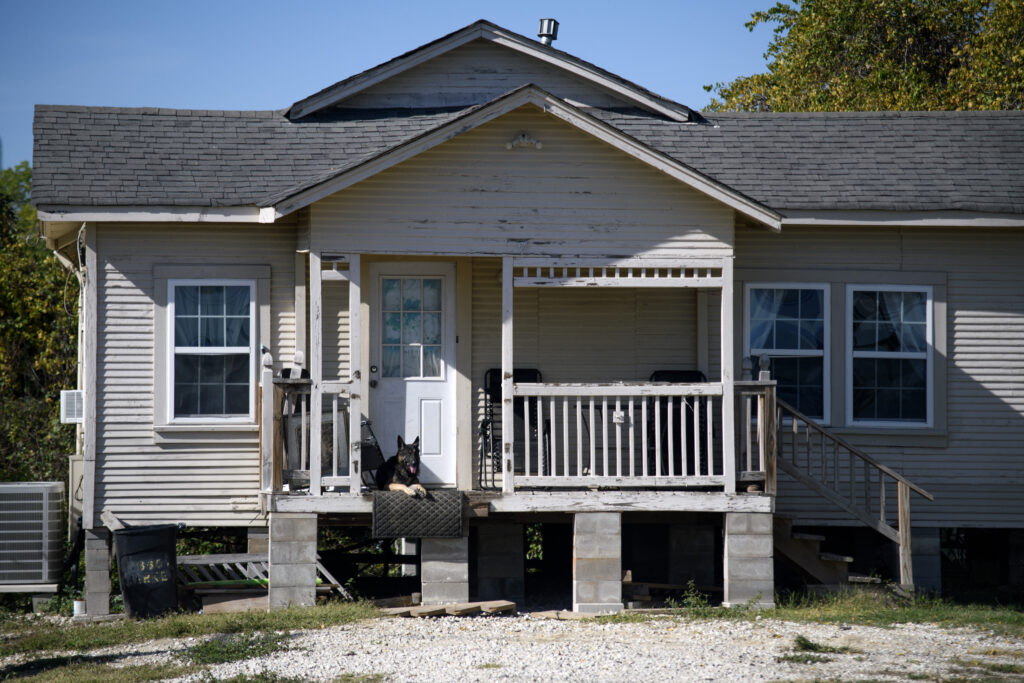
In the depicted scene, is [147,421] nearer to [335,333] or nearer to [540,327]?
[335,333]

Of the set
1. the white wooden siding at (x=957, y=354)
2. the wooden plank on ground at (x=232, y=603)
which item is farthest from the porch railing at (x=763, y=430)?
the wooden plank on ground at (x=232, y=603)

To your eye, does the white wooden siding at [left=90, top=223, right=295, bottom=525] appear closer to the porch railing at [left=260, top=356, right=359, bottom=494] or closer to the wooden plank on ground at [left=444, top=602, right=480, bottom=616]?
the porch railing at [left=260, top=356, right=359, bottom=494]

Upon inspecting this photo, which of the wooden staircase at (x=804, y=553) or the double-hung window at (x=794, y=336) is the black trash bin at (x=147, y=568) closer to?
the wooden staircase at (x=804, y=553)

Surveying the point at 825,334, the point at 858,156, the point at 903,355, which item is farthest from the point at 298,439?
the point at 858,156

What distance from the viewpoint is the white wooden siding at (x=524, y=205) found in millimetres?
10844

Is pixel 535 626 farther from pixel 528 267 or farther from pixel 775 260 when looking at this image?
pixel 775 260

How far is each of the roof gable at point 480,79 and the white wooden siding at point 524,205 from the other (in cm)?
287

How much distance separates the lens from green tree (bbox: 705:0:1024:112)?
2125 centimetres

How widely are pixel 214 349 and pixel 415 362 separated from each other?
211 cm

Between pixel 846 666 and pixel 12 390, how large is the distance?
16.9 metres

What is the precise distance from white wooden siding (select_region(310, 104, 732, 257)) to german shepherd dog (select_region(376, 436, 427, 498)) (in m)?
1.92

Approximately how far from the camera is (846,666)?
8.45 metres

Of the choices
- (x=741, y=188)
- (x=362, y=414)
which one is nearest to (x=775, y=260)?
(x=741, y=188)

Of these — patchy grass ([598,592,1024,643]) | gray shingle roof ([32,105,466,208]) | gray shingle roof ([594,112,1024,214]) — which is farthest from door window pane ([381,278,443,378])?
patchy grass ([598,592,1024,643])
